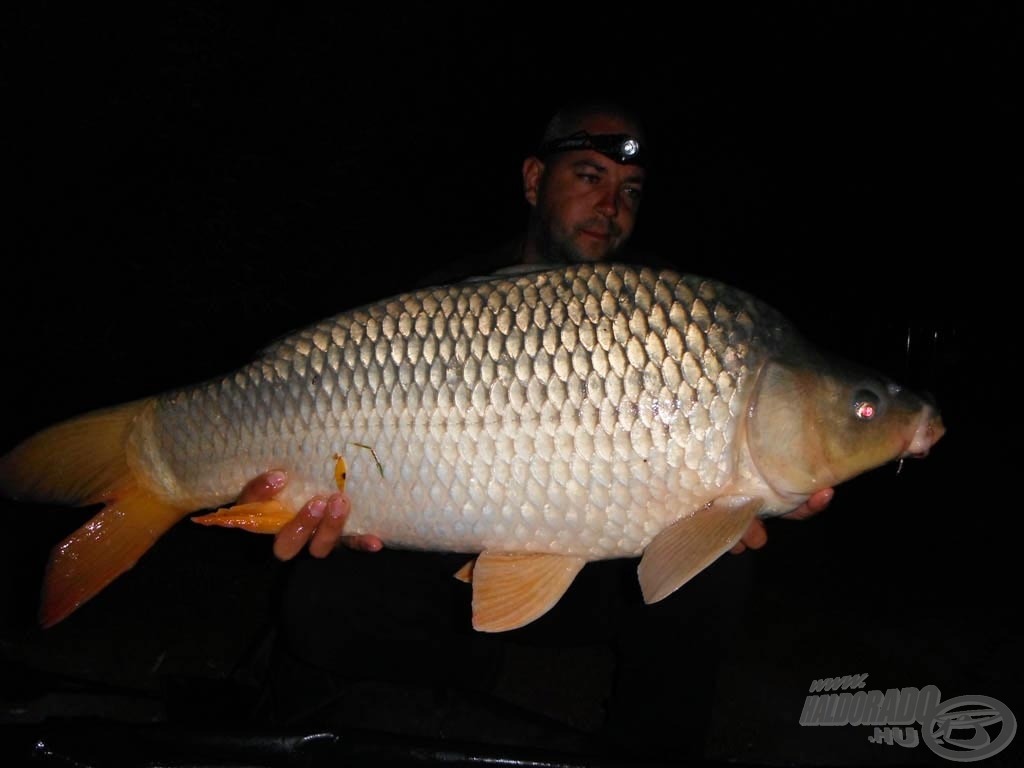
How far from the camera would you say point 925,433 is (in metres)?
1.19

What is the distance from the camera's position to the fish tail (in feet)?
4.20

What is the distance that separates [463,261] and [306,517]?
1.10 metres

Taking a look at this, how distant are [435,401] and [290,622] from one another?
772 mm

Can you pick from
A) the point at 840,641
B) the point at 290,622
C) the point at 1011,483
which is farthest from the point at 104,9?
the point at 1011,483

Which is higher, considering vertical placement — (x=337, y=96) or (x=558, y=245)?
(x=337, y=96)

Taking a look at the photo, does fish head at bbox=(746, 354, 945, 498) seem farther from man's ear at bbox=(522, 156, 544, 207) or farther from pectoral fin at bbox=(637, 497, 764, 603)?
man's ear at bbox=(522, 156, 544, 207)

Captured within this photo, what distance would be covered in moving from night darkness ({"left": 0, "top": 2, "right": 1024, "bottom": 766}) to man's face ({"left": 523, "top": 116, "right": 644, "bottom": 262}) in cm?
32

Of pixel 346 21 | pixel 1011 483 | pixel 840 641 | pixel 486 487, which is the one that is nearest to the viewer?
pixel 486 487

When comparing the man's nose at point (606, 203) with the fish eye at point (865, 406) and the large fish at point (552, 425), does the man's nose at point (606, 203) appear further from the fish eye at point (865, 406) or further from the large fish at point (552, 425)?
the fish eye at point (865, 406)

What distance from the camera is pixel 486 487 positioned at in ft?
3.87

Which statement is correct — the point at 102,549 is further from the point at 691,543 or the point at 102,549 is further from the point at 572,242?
the point at 572,242

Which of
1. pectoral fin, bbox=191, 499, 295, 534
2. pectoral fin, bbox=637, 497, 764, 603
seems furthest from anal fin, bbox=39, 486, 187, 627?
pectoral fin, bbox=637, 497, 764, 603

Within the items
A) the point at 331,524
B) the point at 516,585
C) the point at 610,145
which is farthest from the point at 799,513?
the point at 610,145

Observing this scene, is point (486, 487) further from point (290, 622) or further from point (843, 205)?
point (843, 205)
